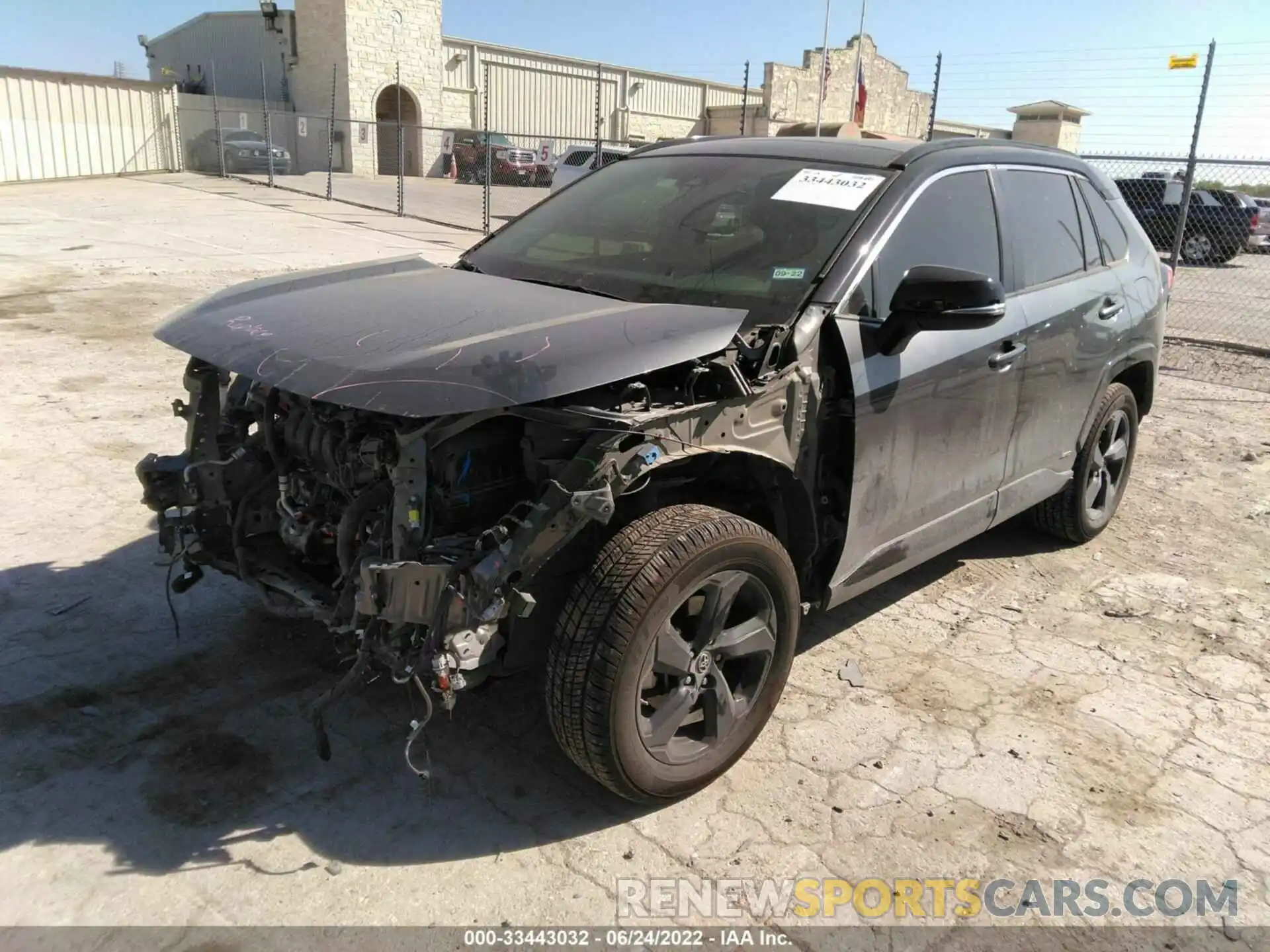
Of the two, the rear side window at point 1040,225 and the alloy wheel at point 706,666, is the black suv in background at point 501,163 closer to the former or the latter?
the rear side window at point 1040,225

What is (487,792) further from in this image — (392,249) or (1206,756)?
(392,249)

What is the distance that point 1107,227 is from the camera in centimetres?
465

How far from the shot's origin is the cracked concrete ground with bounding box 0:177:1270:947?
2.57 m

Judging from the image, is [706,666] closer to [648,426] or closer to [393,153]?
[648,426]

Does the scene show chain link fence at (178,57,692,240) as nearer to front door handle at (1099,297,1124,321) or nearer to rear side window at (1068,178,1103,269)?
rear side window at (1068,178,1103,269)

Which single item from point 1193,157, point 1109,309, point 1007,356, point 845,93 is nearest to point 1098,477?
point 1109,309

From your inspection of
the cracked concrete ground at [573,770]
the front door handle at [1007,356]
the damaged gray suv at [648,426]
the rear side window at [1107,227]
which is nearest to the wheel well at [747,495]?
the damaged gray suv at [648,426]

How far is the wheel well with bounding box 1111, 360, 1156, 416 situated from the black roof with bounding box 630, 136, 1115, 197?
112cm

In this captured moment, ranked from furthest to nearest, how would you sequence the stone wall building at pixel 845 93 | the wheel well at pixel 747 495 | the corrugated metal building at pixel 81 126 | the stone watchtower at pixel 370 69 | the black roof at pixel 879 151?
the stone wall building at pixel 845 93 → the stone watchtower at pixel 370 69 → the corrugated metal building at pixel 81 126 → the black roof at pixel 879 151 → the wheel well at pixel 747 495

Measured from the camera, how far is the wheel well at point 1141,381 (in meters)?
4.99

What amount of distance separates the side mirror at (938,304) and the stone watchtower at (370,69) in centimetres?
2983

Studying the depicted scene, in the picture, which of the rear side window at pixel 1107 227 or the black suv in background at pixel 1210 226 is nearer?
the rear side window at pixel 1107 227

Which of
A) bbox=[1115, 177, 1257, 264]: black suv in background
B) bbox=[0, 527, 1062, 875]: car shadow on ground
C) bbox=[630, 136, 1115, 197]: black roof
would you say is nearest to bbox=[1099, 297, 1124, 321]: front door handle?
bbox=[630, 136, 1115, 197]: black roof

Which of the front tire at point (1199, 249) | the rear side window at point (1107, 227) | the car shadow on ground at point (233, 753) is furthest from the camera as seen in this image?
the front tire at point (1199, 249)
